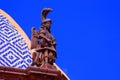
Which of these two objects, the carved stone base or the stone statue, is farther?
the stone statue

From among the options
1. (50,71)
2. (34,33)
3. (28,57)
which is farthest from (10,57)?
(50,71)

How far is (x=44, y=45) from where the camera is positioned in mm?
12273

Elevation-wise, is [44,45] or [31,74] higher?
[44,45]

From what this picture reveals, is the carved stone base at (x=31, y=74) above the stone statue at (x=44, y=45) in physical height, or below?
below

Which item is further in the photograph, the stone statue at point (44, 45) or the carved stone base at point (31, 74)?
the stone statue at point (44, 45)

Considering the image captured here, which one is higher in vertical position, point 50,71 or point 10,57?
point 10,57

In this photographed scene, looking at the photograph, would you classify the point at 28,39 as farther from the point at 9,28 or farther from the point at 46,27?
the point at 46,27

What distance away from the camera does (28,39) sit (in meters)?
16.0

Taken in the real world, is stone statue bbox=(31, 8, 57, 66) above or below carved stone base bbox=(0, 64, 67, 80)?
above

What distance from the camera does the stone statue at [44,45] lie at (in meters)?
12.1

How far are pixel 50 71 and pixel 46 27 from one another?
4.55 ft

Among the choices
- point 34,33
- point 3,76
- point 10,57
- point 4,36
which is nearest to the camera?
point 3,76

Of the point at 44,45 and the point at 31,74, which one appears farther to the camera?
the point at 44,45

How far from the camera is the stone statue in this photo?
1206 centimetres
